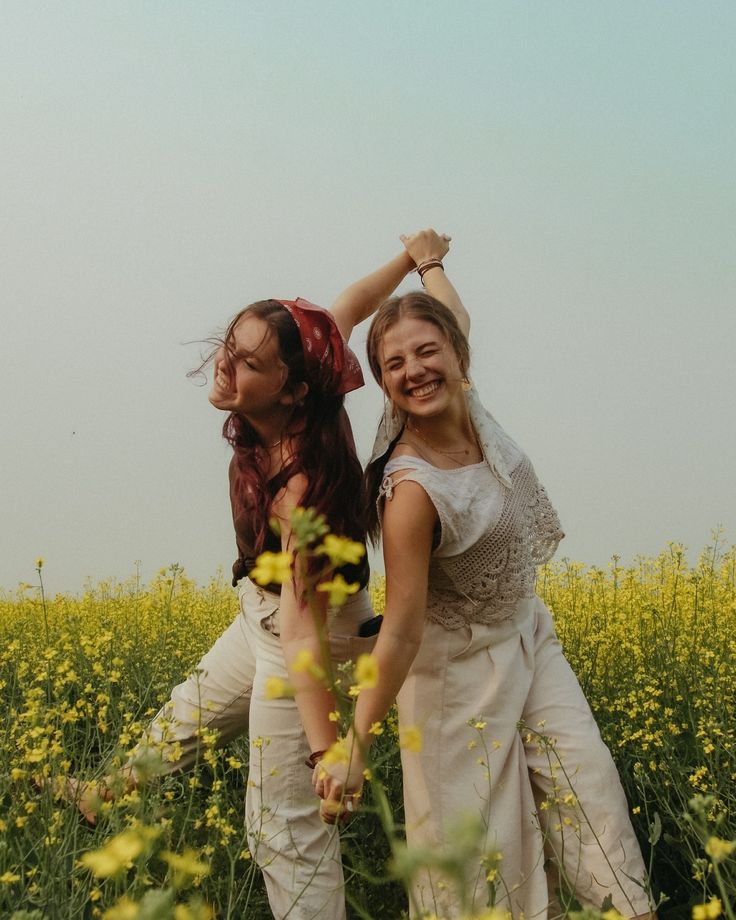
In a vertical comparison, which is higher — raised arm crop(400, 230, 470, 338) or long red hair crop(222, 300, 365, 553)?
raised arm crop(400, 230, 470, 338)

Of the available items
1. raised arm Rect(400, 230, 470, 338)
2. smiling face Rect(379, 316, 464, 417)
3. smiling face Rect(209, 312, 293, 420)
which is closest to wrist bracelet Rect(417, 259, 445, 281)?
raised arm Rect(400, 230, 470, 338)

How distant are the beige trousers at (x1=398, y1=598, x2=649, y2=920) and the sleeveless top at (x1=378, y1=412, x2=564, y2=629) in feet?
0.21

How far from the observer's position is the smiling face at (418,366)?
274cm

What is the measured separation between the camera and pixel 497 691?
9.07 ft

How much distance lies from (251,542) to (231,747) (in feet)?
4.79

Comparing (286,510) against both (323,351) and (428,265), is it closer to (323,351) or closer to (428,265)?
(323,351)

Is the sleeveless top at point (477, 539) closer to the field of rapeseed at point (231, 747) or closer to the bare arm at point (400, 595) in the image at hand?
the bare arm at point (400, 595)

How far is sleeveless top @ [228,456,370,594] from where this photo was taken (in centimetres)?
280

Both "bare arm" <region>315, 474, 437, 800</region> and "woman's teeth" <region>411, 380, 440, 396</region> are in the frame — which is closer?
"bare arm" <region>315, 474, 437, 800</region>

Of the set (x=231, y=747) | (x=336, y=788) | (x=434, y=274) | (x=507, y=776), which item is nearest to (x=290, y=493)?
(x=336, y=788)

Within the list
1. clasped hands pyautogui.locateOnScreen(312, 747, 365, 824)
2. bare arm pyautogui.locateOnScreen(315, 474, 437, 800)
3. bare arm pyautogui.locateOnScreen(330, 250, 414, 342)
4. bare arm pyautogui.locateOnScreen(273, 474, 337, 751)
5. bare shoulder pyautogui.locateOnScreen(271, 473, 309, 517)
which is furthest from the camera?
bare arm pyautogui.locateOnScreen(330, 250, 414, 342)

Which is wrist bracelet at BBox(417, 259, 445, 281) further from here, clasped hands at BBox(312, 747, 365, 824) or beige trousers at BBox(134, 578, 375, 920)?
clasped hands at BBox(312, 747, 365, 824)

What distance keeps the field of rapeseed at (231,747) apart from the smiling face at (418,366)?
1033mm

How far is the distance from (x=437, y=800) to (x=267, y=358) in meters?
1.31
